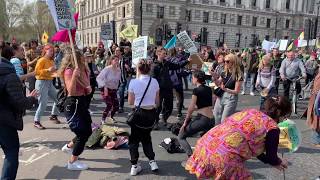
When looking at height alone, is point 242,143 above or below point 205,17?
below

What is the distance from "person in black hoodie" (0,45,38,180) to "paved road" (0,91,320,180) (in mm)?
984

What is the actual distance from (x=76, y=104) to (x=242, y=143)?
10.0ft

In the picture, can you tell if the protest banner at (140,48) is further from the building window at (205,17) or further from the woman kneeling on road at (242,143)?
the building window at (205,17)

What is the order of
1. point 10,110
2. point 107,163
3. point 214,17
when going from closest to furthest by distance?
1. point 10,110
2. point 107,163
3. point 214,17

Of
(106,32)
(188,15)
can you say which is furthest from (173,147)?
(188,15)

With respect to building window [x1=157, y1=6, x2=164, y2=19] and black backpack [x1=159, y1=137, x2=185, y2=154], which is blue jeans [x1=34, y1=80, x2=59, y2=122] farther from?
building window [x1=157, y1=6, x2=164, y2=19]

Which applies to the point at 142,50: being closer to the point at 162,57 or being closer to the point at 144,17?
the point at 162,57

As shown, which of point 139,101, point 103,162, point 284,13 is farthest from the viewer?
point 284,13

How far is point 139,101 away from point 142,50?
365 cm

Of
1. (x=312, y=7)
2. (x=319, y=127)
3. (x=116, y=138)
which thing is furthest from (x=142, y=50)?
(x=312, y=7)

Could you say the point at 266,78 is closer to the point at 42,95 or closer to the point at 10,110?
the point at 42,95

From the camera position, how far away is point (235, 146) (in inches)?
116

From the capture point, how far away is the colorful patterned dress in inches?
114

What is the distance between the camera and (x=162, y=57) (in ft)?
28.2
